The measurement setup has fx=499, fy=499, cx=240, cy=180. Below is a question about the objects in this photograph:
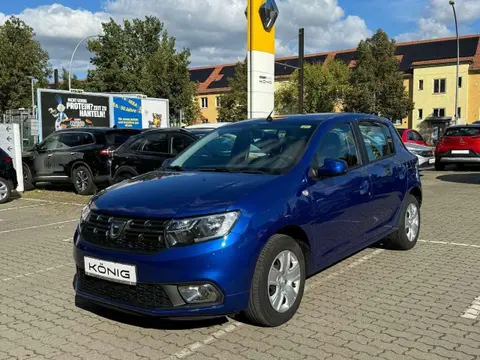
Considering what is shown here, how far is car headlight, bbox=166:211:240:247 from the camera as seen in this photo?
340 centimetres

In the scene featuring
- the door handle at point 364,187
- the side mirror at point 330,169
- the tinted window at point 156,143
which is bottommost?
the door handle at point 364,187

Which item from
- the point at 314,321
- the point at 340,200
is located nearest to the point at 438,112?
the point at 340,200

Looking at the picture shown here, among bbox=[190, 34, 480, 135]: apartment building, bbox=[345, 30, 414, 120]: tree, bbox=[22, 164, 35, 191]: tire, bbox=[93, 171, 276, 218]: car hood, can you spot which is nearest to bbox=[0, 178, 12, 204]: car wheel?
bbox=[22, 164, 35, 191]: tire

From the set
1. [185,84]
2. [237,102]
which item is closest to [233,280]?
[185,84]

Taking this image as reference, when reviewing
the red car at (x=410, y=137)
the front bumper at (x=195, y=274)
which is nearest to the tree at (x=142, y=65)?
the red car at (x=410, y=137)

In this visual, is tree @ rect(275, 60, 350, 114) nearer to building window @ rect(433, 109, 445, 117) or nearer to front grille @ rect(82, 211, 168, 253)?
building window @ rect(433, 109, 445, 117)

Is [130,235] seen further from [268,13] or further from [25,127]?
[25,127]

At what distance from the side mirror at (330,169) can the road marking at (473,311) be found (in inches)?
60.7

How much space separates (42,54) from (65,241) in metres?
38.9

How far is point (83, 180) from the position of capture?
40.3 feet

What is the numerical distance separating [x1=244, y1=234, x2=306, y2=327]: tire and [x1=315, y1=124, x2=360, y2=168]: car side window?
2.96 ft

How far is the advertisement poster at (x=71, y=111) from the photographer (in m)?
19.8

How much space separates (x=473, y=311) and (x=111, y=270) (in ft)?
9.77

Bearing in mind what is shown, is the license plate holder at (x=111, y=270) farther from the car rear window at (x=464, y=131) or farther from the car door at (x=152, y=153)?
the car rear window at (x=464, y=131)
